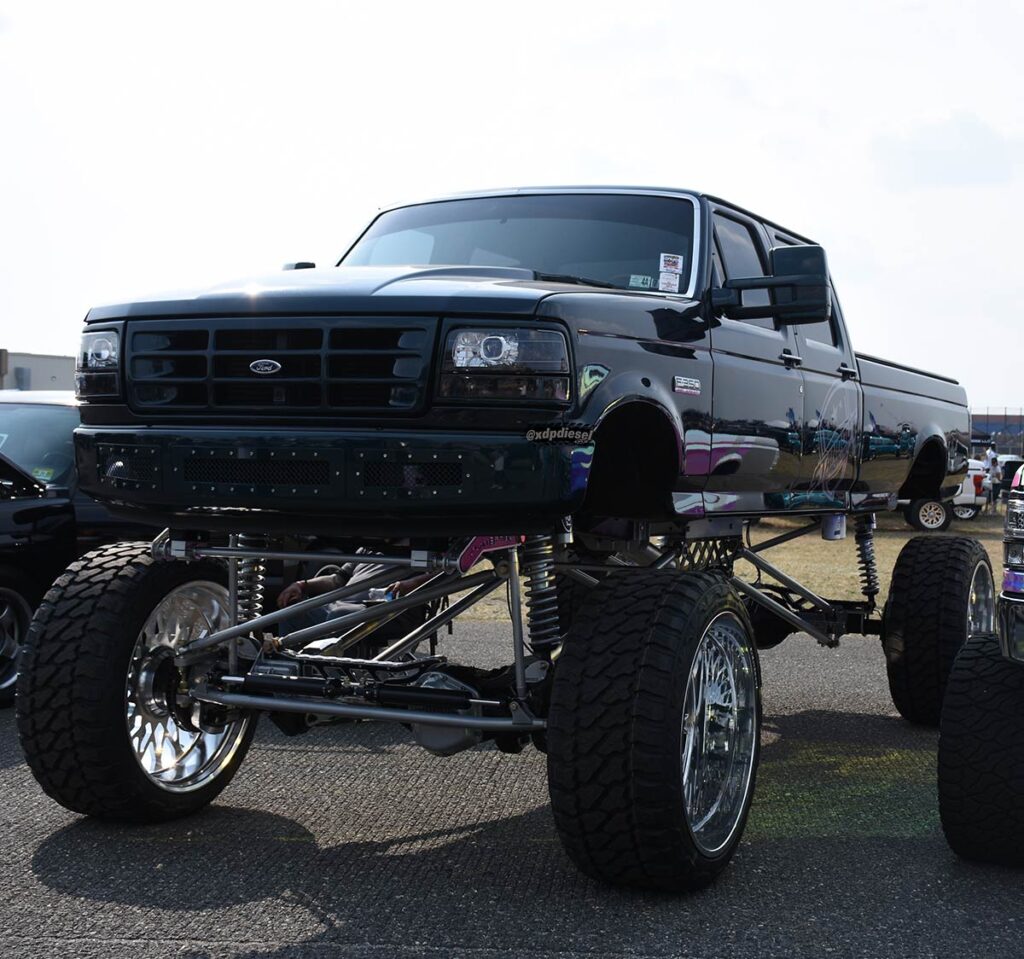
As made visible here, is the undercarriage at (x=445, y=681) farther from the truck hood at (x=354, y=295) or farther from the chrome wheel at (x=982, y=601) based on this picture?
the chrome wheel at (x=982, y=601)

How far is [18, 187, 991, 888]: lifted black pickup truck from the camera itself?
14.0ft

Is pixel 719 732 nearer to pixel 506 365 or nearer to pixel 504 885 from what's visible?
pixel 504 885

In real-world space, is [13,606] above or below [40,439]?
below

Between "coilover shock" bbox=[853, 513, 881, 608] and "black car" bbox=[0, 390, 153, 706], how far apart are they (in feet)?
13.1

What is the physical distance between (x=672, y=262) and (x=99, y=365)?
221cm

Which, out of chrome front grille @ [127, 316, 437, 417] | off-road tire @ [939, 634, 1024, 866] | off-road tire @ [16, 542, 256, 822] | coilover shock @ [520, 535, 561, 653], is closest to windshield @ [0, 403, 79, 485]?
off-road tire @ [16, 542, 256, 822]

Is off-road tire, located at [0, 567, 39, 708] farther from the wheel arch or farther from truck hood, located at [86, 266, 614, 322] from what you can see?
the wheel arch

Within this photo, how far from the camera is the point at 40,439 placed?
8.38 meters

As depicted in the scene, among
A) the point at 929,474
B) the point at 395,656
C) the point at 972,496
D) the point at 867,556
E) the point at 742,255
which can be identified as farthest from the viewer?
the point at 972,496

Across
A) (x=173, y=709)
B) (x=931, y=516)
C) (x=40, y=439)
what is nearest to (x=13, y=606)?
(x=40, y=439)

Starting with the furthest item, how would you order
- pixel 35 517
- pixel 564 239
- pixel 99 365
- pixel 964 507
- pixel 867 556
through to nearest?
pixel 964 507, pixel 867 556, pixel 35 517, pixel 564 239, pixel 99 365

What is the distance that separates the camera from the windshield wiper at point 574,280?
5.26 metres

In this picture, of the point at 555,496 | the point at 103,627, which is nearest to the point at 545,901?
the point at 555,496


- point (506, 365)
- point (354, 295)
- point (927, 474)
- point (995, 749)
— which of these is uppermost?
point (354, 295)
